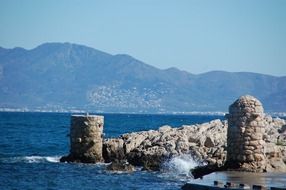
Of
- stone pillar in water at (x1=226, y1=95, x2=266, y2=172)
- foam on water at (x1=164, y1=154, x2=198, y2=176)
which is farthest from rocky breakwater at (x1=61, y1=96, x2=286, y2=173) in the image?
foam on water at (x1=164, y1=154, x2=198, y2=176)

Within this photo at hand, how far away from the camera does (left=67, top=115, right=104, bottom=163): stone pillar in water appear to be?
39375 millimetres

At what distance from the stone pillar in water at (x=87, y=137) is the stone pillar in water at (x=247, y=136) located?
12.5m

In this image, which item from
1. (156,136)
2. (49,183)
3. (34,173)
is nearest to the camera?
(49,183)

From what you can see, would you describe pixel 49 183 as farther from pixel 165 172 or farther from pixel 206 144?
pixel 206 144

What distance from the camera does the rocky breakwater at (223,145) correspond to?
2844 centimetres

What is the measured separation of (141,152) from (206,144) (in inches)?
145

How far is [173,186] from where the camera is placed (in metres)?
29.2

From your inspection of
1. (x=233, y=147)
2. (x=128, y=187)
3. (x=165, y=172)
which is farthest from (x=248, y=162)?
(x=165, y=172)

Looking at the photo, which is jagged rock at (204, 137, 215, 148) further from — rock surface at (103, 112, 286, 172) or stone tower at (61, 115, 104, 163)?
stone tower at (61, 115, 104, 163)

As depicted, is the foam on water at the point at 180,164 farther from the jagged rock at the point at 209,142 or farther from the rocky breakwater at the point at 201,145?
the jagged rock at the point at 209,142

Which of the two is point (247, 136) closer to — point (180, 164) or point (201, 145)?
point (180, 164)

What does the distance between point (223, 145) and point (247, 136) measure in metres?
8.06

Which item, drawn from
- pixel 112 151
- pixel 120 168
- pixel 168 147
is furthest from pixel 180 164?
pixel 112 151

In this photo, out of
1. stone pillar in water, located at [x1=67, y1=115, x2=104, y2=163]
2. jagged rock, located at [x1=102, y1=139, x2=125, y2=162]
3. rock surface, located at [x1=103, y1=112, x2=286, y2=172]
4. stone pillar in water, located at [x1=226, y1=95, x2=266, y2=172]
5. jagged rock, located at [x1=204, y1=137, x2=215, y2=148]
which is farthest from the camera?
jagged rock, located at [x1=102, y1=139, x2=125, y2=162]
